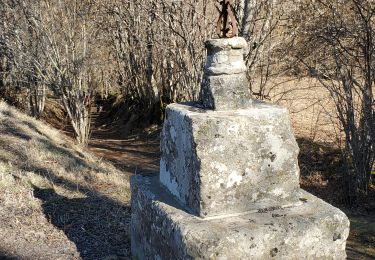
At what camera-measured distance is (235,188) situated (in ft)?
11.5

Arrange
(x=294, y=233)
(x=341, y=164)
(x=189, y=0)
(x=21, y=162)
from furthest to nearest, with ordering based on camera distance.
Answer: (x=189, y=0) → (x=341, y=164) → (x=21, y=162) → (x=294, y=233)

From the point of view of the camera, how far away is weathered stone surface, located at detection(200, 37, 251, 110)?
3.62 meters

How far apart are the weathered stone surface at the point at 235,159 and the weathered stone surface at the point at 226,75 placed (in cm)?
8

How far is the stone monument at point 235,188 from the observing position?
333cm

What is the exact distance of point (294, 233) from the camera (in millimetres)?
3398

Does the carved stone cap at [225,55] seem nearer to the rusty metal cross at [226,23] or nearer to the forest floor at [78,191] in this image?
the rusty metal cross at [226,23]

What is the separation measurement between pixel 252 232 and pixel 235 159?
0.50 m

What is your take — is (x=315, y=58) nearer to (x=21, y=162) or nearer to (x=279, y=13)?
(x=279, y=13)

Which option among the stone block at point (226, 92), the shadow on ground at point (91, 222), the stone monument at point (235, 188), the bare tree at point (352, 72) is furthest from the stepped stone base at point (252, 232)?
the bare tree at point (352, 72)

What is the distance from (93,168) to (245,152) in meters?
5.78

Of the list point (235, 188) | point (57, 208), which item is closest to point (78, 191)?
point (57, 208)

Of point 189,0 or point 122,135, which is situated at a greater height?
point 189,0

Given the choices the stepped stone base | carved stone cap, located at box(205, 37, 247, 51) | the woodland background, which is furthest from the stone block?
the woodland background

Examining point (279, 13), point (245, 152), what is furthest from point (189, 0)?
point (245, 152)
